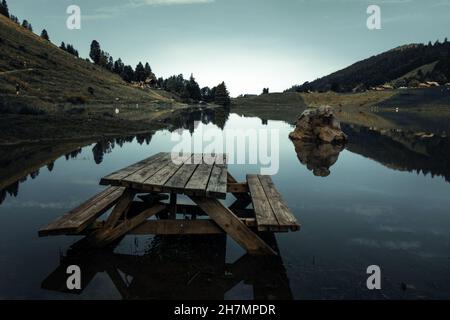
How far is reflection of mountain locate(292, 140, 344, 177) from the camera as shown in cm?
1630

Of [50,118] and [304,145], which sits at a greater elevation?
[50,118]

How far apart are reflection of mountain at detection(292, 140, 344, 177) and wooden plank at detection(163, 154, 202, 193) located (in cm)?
724


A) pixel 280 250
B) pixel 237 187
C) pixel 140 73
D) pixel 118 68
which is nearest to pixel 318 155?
pixel 237 187

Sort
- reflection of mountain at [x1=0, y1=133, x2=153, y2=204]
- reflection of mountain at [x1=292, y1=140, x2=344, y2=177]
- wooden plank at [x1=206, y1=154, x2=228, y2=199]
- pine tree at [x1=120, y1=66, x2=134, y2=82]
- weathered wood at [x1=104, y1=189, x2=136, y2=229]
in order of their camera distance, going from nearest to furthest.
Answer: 1. wooden plank at [x1=206, y1=154, x2=228, y2=199]
2. weathered wood at [x1=104, y1=189, x2=136, y2=229]
3. reflection of mountain at [x1=0, y1=133, x2=153, y2=204]
4. reflection of mountain at [x1=292, y1=140, x2=344, y2=177]
5. pine tree at [x1=120, y1=66, x2=134, y2=82]

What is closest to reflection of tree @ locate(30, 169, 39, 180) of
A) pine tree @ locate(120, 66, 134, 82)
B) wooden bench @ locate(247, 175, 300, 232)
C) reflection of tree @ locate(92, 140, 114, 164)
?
reflection of tree @ locate(92, 140, 114, 164)

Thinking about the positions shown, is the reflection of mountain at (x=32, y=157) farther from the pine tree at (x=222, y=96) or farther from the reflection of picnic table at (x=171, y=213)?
the pine tree at (x=222, y=96)

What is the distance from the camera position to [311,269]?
6398 millimetres

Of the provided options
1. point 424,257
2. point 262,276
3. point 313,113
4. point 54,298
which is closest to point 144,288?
point 54,298

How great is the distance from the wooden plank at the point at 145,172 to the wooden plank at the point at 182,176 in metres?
0.46

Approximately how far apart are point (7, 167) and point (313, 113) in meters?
21.9

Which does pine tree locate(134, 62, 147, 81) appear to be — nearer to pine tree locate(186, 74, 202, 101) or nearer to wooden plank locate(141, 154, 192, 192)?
pine tree locate(186, 74, 202, 101)

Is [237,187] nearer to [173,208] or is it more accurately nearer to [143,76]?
[173,208]

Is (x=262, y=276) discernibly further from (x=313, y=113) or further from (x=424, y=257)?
(x=313, y=113)

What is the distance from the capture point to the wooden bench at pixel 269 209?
258 inches
